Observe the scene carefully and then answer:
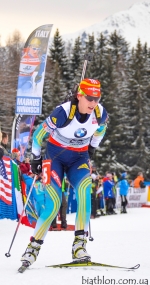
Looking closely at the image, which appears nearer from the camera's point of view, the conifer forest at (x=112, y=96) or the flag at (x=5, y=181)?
the flag at (x=5, y=181)

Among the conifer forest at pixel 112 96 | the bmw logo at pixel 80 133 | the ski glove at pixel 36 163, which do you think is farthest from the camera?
the conifer forest at pixel 112 96

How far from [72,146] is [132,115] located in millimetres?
49010

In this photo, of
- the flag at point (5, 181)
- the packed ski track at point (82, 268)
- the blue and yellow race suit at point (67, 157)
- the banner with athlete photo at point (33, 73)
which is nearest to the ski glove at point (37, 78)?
the banner with athlete photo at point (33, 73)

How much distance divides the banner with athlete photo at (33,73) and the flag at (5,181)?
6.77m

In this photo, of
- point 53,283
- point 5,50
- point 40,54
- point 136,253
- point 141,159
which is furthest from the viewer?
point 5,50

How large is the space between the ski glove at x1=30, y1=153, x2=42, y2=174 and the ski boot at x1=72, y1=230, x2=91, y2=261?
30.5 inches

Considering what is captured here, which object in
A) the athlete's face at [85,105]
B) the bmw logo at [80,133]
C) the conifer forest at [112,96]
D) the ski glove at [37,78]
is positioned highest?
the athlete's face at [85,105]

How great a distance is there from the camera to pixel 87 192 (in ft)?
18.3

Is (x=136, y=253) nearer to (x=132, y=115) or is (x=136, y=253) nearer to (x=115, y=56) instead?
(x=132, y=115)

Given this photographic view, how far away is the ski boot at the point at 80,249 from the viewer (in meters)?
5.26

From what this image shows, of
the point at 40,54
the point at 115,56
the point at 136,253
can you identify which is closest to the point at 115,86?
the point at 115,56

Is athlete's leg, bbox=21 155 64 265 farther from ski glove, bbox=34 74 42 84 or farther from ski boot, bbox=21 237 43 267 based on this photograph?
ski glove, bbox=34 74 42 84

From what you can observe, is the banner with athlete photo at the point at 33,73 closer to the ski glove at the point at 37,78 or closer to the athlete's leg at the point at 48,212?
the ski glove at the point at 37,78

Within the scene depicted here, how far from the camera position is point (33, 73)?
18000mm
